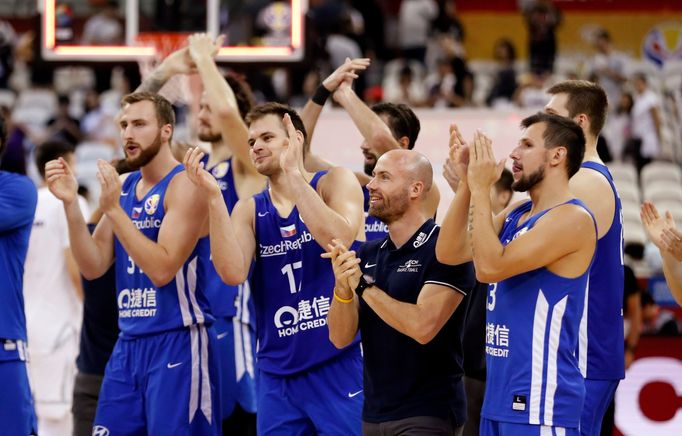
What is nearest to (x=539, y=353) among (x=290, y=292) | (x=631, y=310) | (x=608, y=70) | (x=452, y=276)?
(x=452, y=276)

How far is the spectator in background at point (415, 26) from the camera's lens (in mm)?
20734

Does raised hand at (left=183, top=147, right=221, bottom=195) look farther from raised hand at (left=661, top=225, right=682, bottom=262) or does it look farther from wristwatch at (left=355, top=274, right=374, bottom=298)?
raised hand at (left=661, top=225, right=682, bottom=262)

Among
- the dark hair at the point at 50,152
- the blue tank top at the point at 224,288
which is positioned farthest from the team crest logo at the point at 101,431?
the dark hair at the point at 50,152

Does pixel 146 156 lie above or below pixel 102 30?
below

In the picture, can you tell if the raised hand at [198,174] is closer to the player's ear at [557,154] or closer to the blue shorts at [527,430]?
the player's ear at [557,154]

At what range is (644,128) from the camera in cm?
1802

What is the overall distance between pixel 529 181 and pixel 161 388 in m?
2.50

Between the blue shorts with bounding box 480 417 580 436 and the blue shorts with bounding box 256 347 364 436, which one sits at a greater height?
the blue shorts with bounding box 480 417 580 436

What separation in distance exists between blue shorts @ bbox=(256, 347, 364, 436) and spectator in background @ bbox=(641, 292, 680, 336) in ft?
13.9

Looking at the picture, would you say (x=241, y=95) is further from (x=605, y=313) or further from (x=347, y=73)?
(x=605, y=313)

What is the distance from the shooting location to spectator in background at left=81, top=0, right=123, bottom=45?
1231cm

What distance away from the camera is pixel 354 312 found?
5.90 metres

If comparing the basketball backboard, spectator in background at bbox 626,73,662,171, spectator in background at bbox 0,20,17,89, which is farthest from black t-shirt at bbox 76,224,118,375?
spectator in background at bbox 0,20,17,89

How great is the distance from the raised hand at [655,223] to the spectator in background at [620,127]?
40.7 ft
